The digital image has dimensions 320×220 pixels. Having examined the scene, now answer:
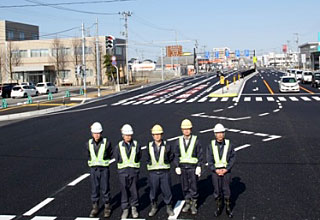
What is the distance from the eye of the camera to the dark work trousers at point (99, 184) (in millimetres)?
7090

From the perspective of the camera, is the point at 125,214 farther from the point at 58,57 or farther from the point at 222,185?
the point at 58,57

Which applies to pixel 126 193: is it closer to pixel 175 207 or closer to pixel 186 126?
pixel 175 207

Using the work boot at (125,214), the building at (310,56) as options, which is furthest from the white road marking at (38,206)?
the building at (310,56)

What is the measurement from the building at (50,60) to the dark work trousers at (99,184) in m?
67.4

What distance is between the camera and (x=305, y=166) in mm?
10055

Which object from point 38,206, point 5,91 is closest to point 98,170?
point 38,206

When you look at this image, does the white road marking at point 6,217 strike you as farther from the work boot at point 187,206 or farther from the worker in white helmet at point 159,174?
the work boot at point 187,206

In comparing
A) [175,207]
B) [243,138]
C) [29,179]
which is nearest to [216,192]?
[175,207]

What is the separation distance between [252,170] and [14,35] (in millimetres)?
82557

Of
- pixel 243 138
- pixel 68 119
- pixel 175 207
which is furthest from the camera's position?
pixel 68 119

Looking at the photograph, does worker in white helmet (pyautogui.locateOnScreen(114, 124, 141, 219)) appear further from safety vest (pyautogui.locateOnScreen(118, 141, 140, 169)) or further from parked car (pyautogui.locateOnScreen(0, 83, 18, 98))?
parked car (pyautogui.locateOnScreen(0, 83, 18, 98))

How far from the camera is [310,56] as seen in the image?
118125 millimetres

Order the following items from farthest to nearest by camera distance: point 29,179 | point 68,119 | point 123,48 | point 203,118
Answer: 1. point 123,48
2. point 68,119
3. point 203,118
4. point 29,179

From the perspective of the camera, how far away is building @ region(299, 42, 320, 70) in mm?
109294
